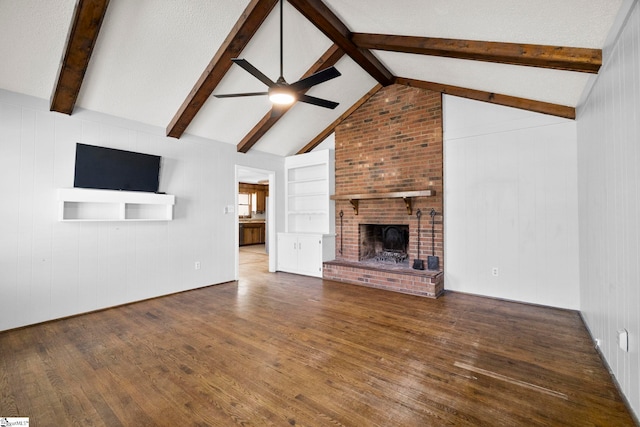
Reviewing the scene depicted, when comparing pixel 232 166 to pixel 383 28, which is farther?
pixel 232 166

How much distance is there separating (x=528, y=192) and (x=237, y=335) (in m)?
4.01

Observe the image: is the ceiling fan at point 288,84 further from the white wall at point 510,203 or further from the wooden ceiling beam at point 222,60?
the white wall at point 510,203

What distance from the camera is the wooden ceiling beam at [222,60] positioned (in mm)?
2852

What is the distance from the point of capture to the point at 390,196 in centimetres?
457

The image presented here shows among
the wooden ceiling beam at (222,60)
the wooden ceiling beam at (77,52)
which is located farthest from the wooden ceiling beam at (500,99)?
the wooden ceiling beam at (77,52)

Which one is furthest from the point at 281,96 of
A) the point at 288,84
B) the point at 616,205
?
the point at 616,205

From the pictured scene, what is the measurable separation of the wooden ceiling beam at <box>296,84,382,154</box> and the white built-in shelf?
2.97m

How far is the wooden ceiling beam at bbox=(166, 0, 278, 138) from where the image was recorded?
285 cm

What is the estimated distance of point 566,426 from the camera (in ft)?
5.16

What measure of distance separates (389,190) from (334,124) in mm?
1818

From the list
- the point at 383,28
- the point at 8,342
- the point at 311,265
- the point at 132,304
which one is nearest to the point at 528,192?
the point at 383,28

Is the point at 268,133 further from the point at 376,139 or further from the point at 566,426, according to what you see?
the point at 566,426

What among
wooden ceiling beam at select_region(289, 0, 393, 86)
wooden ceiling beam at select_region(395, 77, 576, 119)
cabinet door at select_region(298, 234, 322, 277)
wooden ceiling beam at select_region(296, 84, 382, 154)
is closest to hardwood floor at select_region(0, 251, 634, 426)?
cabinet door at select_region(298, 234, 322, 277)

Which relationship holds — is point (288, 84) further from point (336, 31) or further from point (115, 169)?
point (115, 169)
